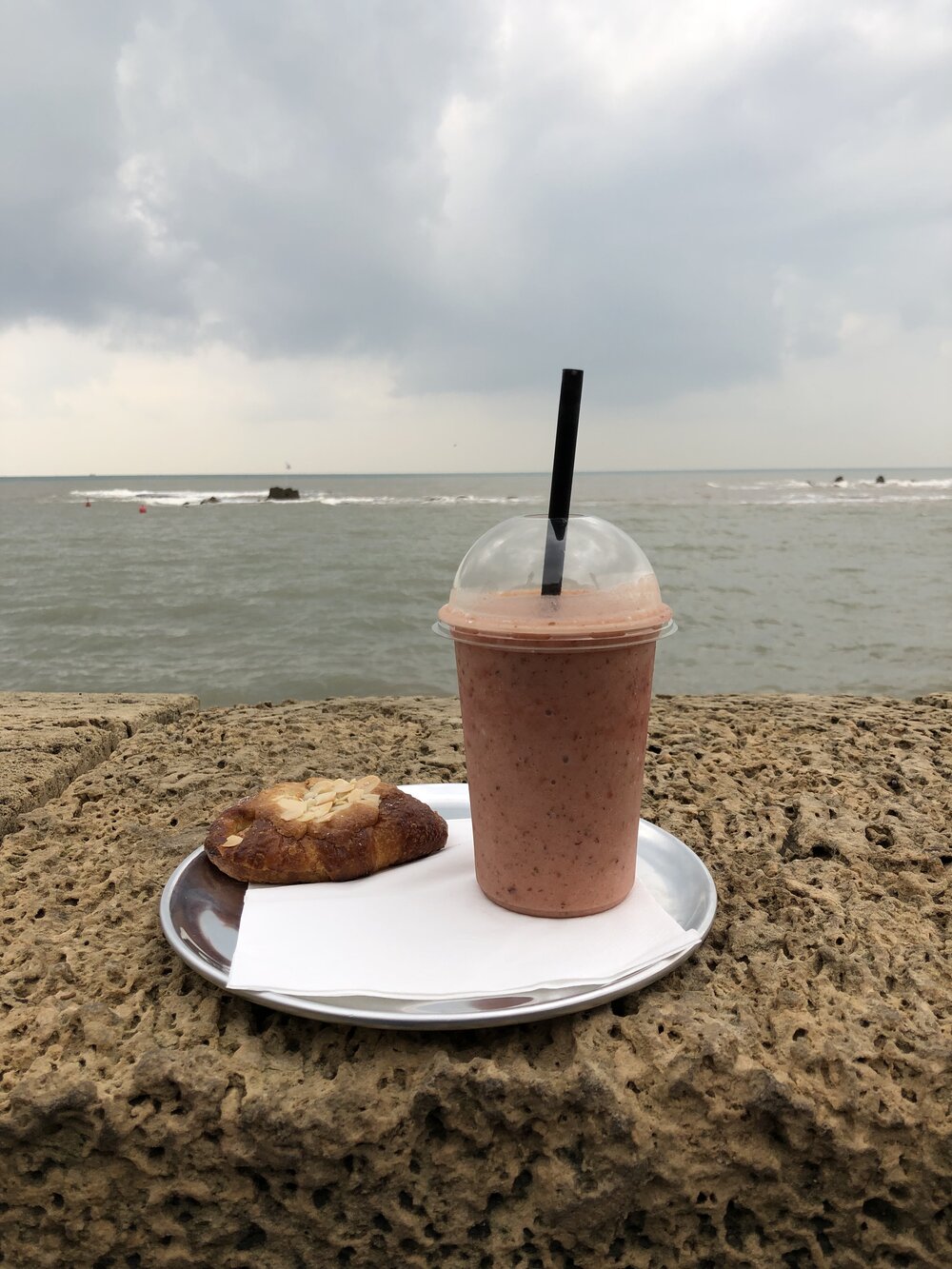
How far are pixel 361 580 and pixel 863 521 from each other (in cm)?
1400

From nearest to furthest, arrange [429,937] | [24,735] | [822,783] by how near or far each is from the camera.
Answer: [429,937]
[822,783]
[24,735]

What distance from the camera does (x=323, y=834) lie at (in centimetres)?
156

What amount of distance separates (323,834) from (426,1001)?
46 cm

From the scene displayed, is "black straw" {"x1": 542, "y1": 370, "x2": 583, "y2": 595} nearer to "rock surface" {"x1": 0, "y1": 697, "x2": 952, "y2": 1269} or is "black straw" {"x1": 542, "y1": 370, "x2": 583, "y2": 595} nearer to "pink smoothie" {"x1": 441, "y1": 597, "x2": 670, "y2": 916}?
"pink smoothie" {"x1": 441, "y1": 597, "x2": 670, "y2": 916}

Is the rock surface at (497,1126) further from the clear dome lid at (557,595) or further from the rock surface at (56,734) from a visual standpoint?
the rock surface at (56,734)

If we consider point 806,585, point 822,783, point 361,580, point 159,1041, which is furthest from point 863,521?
point 159,1041

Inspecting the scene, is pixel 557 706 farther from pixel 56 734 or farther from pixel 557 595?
pixel 56 734

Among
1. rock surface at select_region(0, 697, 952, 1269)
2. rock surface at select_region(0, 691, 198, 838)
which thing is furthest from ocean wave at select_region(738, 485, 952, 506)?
rock surface at select_region(0, 697, 952, 1269)

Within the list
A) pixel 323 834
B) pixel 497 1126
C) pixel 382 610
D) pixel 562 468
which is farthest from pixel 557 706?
pixel 382 610

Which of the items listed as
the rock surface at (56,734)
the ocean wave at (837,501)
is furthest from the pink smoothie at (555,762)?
the ocean wave at (837,501)

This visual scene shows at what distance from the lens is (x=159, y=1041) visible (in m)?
1.22

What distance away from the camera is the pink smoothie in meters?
1.39

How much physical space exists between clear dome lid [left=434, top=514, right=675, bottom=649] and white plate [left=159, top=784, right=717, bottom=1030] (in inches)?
19.3

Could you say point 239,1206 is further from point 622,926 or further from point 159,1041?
point 622,926
